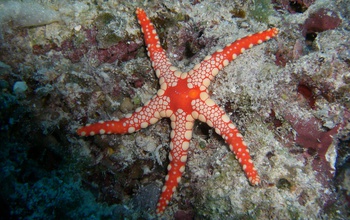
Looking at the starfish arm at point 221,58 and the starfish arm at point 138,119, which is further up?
the starfish arm at point 221,58

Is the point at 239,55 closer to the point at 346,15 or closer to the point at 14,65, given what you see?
the point at 346,15

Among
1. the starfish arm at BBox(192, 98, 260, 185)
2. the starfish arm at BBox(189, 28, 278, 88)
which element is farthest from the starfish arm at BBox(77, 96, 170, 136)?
the starfish arm at BBox(189, 28, 278, 88)

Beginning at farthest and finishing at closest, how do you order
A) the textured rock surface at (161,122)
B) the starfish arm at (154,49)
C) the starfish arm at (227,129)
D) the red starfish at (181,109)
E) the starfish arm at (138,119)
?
the starfish arm at (154,49) < the starfish arm at (138,119) < the red starfish at (181,109) < the textured rock surface at (161,122) < the starfish arm at (227,129)

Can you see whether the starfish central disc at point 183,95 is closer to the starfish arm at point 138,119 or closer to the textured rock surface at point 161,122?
the starfish arm at point 138,119

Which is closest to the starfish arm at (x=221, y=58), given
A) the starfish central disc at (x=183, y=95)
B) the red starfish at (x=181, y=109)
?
the red starfish at (x=181, y=109)

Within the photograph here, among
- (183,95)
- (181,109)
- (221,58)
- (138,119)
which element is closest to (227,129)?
(181,109)

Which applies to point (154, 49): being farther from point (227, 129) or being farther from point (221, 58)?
point (227, 129)
